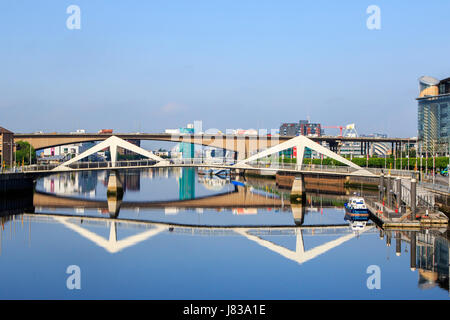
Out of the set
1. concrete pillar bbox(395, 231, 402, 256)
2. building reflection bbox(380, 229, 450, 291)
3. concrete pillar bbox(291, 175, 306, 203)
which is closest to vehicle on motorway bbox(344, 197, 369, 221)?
building reflection bbox(380, 229, 450, 291)

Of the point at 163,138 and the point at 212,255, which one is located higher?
the point at 163,138

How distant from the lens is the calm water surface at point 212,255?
28875 millimetres

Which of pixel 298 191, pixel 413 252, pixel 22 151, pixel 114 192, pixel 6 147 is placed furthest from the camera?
pixel 22 151

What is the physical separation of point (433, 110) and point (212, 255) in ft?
515

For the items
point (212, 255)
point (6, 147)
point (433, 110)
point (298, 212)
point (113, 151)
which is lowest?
point (212, 255)

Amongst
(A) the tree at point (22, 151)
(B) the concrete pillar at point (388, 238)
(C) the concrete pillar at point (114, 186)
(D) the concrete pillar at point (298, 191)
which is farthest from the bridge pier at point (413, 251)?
(A) the tree at point (22, 151)

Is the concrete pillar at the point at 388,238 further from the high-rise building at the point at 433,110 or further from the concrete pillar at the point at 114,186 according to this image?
the high-rise building at the point at 433,110

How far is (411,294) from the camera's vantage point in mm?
27734

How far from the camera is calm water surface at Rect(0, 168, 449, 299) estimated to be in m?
28.9

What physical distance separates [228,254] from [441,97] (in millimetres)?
153715

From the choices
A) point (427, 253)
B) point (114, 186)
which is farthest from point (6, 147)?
point (427, 253)

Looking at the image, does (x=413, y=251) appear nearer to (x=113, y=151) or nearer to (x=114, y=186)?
(x=114, y=186)

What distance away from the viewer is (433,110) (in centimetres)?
17688
